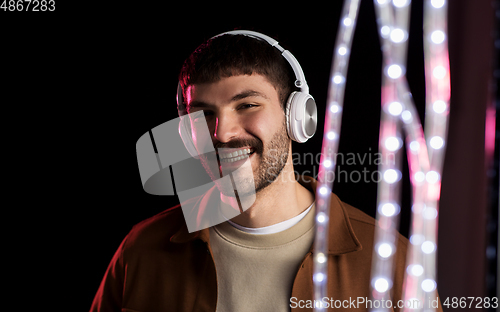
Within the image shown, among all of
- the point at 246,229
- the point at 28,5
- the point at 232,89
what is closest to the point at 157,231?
the point at 246,229

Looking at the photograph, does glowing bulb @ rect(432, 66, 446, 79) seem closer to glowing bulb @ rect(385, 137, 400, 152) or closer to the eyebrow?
glowing bulb @ rect(385, 137, 400, 152)

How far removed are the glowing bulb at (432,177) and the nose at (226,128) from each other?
2.74ft

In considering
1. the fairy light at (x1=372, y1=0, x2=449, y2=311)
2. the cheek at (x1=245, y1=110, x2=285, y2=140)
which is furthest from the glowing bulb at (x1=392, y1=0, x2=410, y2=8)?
the cheek at (x1=245, y1=110, x2=285, y2=140)

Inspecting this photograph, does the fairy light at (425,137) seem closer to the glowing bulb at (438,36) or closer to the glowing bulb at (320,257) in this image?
the glowing bulb at (438,36)

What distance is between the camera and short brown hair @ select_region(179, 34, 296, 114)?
1.63m

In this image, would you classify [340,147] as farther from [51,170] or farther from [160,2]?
[51,170]

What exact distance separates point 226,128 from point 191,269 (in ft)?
2.12

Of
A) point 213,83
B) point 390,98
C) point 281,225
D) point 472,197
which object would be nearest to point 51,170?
point 213,83

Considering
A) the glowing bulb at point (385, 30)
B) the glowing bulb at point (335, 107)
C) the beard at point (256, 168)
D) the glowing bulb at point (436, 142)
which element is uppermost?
the glowing bulb at point (385, 30)

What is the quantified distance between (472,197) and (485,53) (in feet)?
1.96

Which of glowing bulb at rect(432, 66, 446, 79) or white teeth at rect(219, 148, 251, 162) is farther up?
glowing bulb at rect(432, 66, 446, 79)

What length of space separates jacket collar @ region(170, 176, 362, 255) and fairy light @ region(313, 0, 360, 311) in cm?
6

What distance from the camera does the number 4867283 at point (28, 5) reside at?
2.22 metres

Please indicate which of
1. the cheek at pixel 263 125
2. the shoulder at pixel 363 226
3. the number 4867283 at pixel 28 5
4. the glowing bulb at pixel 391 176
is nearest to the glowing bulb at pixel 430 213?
the glowing bulb at pixel 391 176
